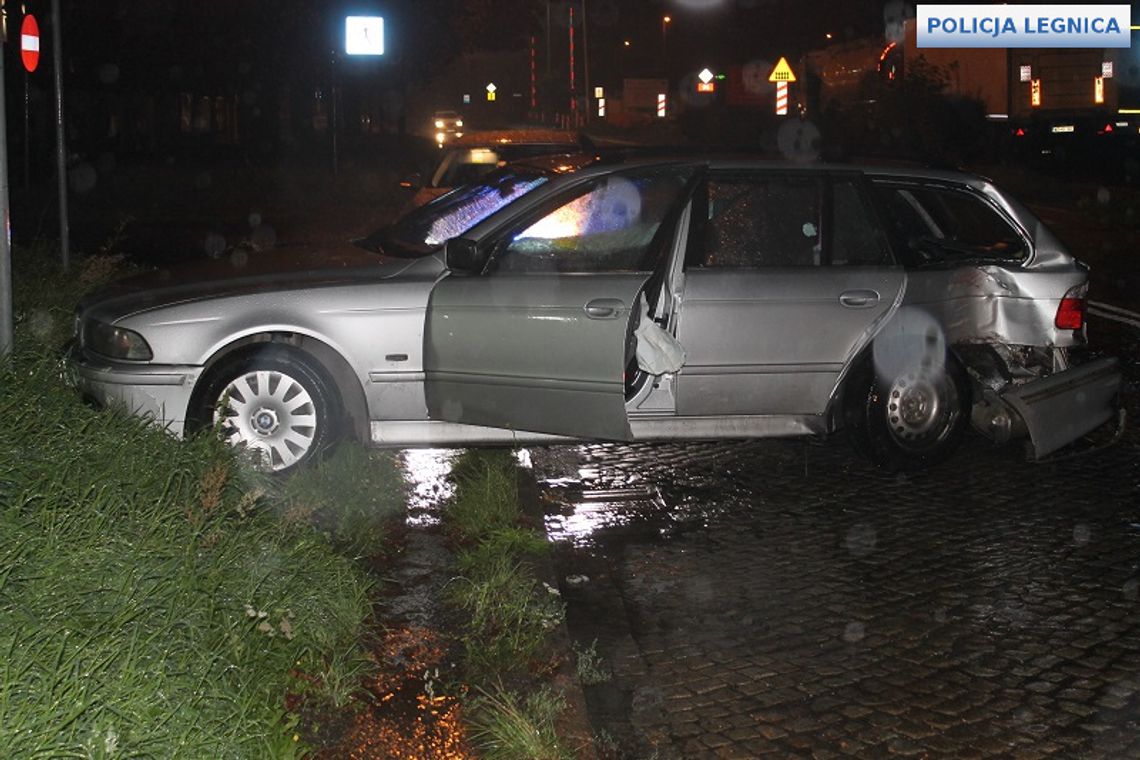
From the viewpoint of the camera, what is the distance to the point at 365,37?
81.0 ft

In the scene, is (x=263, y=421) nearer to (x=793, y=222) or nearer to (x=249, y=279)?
(x=249, y=279)

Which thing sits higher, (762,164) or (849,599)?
(762,164)

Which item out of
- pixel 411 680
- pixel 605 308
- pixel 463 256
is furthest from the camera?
pixel 463 256

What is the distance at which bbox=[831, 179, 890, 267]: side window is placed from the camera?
7660mm

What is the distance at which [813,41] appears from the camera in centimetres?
6231

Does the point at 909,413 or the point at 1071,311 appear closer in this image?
the point at 909,413

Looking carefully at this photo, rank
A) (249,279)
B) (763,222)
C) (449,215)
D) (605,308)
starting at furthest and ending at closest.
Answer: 1. (449,215)
2. (763,222)
3. (249,279)
4. (605,308)

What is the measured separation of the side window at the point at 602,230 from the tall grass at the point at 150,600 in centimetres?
184

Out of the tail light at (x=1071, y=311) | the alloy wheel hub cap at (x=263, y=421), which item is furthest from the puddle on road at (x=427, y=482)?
the tail light at (x=1071, y=311)

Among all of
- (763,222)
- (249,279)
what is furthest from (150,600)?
(763,222)

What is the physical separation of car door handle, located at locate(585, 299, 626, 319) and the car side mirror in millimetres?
577

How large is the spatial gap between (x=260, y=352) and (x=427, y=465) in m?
1.34

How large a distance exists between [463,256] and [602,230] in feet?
2.52

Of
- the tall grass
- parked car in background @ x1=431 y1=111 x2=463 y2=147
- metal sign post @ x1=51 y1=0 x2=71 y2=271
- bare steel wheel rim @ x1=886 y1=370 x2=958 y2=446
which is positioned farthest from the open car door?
parked car in background @ x1=431 y1=111 x2=463 y2=147
